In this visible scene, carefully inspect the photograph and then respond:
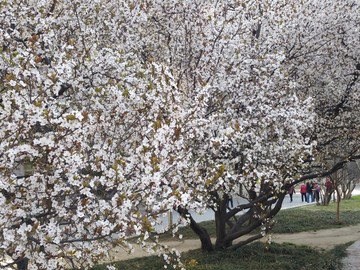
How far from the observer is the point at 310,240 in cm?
1564

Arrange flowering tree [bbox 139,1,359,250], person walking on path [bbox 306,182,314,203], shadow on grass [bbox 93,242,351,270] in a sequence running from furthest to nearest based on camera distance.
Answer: person walking on path [bbox 306,182,314,203] < shadow on grass [bbox 93,242,351,270] < flowering tree [bbox 139,1,359,250]

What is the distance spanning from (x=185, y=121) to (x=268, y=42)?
4303 millimetres

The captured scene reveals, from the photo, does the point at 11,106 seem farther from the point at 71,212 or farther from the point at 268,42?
the point at 268,42

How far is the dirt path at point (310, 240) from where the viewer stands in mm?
13881

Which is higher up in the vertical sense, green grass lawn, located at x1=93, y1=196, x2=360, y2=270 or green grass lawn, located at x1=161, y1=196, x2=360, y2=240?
green grass lawn, located at x1=161, y1=196, x2=360, y2=240

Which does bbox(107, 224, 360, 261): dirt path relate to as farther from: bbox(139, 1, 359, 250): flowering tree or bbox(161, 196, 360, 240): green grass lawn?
bbox(139, 1, 359, 250): flowering tree

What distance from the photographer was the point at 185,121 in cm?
575

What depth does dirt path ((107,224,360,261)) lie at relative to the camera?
13881mm

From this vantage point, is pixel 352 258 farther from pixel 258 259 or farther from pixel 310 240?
pixel 310 240

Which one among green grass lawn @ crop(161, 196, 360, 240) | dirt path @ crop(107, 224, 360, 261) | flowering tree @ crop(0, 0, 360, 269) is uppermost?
flowering tree @ crop(0, 0, 360, 269)

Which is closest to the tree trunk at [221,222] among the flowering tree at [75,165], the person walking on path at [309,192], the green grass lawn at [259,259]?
the green grass lawn at [259,259]

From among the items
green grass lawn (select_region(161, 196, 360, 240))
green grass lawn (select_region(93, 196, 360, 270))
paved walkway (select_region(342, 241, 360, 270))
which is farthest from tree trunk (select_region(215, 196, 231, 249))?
green grass lawn (select_region(161, 196, 360, 240))

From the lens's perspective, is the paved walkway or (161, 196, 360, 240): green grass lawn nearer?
the paved walkway

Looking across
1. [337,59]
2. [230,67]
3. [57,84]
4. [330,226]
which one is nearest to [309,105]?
[230,67]
